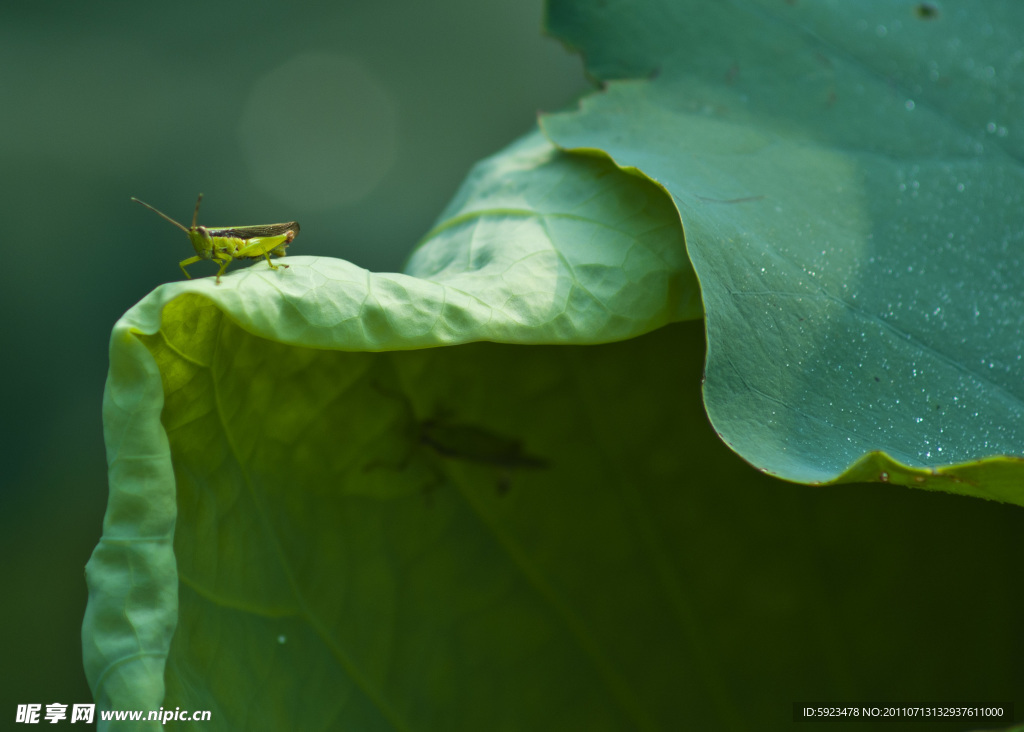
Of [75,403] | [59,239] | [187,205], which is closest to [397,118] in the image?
[187,205]

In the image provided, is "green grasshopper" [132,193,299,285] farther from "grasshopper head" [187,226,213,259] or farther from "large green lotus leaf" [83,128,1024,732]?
"large green lotus leaf" [83,128,1024,732]

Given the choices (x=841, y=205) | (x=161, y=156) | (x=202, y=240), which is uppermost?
(x=841, y=205)

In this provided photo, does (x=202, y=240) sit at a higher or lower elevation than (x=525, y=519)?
higher

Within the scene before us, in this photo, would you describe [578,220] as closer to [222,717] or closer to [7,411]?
[222,717]

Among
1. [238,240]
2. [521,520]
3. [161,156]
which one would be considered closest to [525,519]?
[521,520]

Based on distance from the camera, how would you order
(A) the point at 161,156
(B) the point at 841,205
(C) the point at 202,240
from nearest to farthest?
(B) the point at 841,205 → (C) the point at 202,240 → (A) the point at 161,156

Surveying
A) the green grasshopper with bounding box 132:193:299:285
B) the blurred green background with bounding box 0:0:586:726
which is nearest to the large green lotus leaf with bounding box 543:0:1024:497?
the green grasshopper with bounding box 132:193:299:285

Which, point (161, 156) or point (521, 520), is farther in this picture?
point (161, 156)

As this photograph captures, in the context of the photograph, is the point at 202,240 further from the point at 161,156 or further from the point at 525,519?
the point at 161,156
